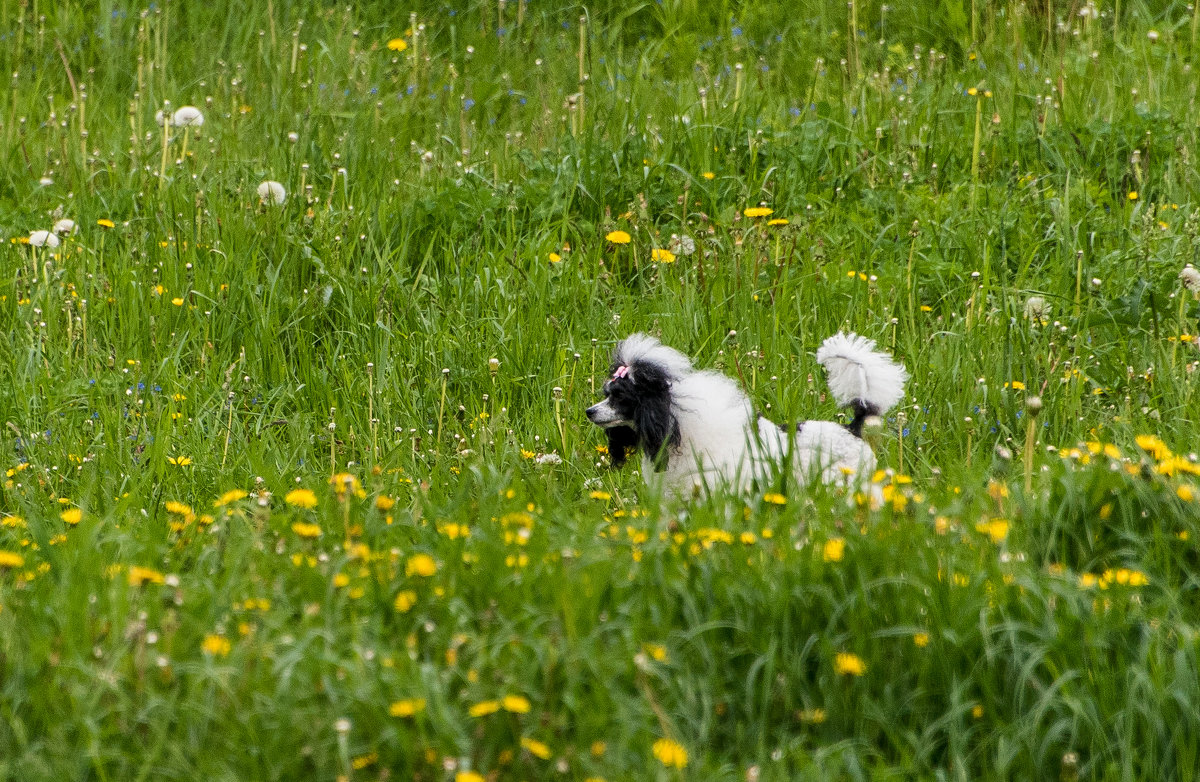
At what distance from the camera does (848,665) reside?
2480 millimetres

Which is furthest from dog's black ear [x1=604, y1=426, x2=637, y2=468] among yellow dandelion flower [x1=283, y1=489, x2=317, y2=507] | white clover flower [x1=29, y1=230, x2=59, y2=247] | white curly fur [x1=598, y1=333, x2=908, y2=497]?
white clover flower [x1=29, y1=230, x2=59, y2=247]

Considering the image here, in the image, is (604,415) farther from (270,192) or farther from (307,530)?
(270,192)

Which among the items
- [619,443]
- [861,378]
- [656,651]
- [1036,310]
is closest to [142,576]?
[656,651]

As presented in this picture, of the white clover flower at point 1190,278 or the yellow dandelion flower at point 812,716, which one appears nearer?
the yellow dandelion flower at point 812,716

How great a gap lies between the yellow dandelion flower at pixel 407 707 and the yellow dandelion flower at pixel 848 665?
78 cm

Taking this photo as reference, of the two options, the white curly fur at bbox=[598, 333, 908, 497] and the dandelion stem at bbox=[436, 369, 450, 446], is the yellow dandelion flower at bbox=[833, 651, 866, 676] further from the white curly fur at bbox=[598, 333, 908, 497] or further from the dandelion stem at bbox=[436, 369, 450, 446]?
the dandelion stem at bbox=[436, 369, 450, 446]

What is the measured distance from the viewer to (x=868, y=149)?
5.83 m

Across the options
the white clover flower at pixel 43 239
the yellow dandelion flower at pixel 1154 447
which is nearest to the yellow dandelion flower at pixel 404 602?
the yellow dandelion flower at pixel 1154 447

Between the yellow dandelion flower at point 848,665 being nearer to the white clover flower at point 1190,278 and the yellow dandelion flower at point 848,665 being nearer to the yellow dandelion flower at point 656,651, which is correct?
the yellow dandelion flower at point 656,651

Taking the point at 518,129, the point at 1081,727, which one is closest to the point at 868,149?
the point at 518,129

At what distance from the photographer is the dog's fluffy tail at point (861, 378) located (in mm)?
3869

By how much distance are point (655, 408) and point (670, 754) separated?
1634mm

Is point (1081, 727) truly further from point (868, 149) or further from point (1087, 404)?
point (868, 149)

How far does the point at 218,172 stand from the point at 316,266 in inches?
35.9
